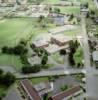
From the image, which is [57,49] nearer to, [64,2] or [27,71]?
[27,71]

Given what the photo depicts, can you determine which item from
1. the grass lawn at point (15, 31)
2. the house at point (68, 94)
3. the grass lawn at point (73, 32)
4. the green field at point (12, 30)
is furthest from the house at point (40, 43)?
the house at point (68, 94)

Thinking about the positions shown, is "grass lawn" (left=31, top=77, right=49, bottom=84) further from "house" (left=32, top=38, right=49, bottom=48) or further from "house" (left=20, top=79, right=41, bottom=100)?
"house" (left=32, top=38, right=49, bottom=48)

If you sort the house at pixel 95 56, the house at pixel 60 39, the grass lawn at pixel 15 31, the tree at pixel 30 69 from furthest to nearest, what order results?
the house at pixel 60 39
the grass lawn at pixel 15 31
the house at pixel 95 56
the tree at pixel 30 69

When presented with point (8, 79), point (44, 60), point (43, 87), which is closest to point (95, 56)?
point (44, 60)

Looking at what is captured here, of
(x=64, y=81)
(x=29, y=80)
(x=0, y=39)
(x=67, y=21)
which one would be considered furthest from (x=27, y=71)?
(x=67, y=21)

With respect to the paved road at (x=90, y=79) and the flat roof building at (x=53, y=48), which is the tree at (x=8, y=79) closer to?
the flat roof building at (x=53, y=48)

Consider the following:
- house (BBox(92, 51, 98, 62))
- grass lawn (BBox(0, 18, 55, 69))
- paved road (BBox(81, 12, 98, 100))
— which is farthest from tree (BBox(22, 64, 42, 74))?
house (BBox(92, 51, 98, 62))

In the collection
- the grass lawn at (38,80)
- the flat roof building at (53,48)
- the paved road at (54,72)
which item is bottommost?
the grass lawn at (38,80)

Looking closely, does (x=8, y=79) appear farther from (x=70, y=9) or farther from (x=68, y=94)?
(x=70, y=9)
